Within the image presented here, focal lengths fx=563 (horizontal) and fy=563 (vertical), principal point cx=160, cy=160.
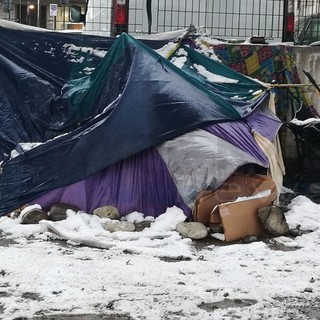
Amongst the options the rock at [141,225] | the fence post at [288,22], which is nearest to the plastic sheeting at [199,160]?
the rock at [141,225]

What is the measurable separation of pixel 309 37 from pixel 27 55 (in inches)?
184

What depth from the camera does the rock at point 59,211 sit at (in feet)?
18.5

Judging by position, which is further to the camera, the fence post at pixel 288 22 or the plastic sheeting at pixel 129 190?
the fence post at pixel 288 22

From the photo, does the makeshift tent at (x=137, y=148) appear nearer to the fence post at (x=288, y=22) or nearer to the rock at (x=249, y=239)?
the rock at (x=249, y=239)

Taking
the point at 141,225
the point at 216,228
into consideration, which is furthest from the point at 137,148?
the point at 216,228

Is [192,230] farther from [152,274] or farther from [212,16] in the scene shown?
[212,16]

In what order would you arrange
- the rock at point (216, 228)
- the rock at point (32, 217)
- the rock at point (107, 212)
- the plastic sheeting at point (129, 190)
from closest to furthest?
the rock at point (216, 228) < the rock at point (32, 217) < the rock at point (107, 212) < the plastic sheeting at point (129, 190)

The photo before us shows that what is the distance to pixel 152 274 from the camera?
4336 millimetres

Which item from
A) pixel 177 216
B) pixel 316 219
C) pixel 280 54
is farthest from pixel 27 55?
A: pixel 316 219

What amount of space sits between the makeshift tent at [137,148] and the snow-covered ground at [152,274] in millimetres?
302

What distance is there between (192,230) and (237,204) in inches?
19.5

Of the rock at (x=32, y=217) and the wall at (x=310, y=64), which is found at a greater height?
the wall at (x=310, y=64)

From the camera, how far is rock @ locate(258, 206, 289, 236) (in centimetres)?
539

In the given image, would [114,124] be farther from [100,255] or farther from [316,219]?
[316,219]
